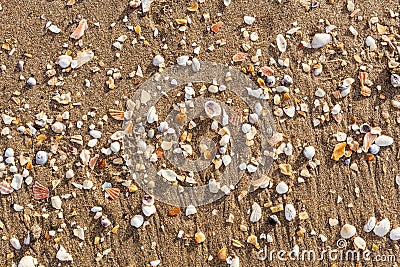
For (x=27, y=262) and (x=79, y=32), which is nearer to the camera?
(x=27, y=262)

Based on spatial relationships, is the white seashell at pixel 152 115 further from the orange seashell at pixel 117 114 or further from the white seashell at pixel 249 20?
the white seashell at pixel 249 20

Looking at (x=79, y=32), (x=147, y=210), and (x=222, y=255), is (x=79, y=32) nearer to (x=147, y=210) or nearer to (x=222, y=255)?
(x=147, y=210)

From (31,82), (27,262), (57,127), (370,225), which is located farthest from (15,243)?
(370,225)

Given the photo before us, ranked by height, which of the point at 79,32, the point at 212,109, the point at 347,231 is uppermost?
the point at 79,32

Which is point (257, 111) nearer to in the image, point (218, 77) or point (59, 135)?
point (218, 77)

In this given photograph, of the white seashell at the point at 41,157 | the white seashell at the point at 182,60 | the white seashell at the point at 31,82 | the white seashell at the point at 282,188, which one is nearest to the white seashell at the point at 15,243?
the white seashell at the point at 41,157

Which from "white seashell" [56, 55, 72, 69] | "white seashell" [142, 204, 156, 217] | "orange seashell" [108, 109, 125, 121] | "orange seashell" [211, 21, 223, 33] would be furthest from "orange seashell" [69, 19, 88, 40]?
"white seashell" [142, 204, 156, 217]

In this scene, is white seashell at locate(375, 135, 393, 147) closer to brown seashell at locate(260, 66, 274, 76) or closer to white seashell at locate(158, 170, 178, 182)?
brown seashell at locate(260, 66, 274, 76)
